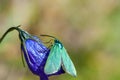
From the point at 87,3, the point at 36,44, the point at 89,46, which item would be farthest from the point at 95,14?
the point at 36,44

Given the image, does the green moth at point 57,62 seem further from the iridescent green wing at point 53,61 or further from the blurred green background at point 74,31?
the blurred green background at point 74,31

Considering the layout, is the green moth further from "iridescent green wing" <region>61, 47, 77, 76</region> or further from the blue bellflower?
the blue bellflower

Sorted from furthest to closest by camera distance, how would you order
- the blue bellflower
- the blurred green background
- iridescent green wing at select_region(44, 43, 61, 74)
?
the blurred green background < the blue bellflower < iridescent green wing at select_region(44, 43, 61, 74)

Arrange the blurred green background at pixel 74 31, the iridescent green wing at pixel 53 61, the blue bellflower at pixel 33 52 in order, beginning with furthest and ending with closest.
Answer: the blurred green background at pixel 74 31 → the blue bellflower at pixel 33 52 → the iridescent green wing at pixel 53 61

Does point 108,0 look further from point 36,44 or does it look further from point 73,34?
point 36,44

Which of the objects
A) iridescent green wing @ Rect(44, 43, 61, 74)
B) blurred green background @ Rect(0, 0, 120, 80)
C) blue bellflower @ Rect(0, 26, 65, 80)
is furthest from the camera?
blurred green background @ Rect(0, 0, 120, 80)

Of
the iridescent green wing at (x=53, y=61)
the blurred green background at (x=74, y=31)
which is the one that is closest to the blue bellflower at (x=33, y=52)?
the iridescent green wing at (x=53, y=61)

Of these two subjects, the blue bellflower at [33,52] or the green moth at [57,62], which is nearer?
the green moth at [57,62]

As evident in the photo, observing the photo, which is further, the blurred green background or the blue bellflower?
the blurred green background

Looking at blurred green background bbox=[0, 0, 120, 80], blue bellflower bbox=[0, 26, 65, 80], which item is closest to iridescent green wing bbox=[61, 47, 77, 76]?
blue bellflower bbox=[0, 26, 65, 80]
